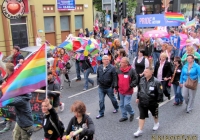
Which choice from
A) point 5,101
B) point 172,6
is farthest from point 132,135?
point 172,6

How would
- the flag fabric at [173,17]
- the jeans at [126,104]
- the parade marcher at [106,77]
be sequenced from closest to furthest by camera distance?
the jeans at [126,104] < the parade marcher at [106,77] < the flag fabric at [173,17]

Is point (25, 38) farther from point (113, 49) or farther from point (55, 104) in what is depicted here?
point (55, 104)

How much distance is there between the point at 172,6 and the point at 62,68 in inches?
1711

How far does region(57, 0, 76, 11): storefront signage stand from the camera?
761 inches

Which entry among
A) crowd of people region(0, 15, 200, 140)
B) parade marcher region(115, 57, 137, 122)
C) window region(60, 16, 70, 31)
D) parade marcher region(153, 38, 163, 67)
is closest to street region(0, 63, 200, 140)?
crowd of people region(0, 15, 200, 140)

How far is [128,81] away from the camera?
6.39m

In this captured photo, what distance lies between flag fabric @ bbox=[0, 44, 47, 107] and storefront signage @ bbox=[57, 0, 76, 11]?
51.9 feet

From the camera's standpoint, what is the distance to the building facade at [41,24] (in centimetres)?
1629

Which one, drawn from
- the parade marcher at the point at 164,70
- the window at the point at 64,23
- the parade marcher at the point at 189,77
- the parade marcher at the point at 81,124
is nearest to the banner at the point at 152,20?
the parade marcher at the point at 164,70

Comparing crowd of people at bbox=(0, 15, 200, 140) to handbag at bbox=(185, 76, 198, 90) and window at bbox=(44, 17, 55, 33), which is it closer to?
handbag at bbox=(185, 76, 198, 90)

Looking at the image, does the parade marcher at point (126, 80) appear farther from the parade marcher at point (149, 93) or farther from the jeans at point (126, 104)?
the parade marcher at point (149, 93)

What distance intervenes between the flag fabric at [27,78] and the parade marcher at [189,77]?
13.5ft

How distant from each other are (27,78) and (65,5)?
16206 mm

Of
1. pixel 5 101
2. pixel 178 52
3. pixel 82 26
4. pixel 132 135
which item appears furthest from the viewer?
pixel 82 26
